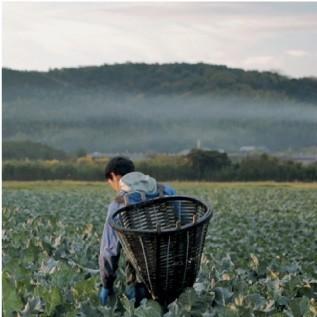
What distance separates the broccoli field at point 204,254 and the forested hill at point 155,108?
551mm

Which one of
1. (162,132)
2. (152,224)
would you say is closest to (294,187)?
(162,132)

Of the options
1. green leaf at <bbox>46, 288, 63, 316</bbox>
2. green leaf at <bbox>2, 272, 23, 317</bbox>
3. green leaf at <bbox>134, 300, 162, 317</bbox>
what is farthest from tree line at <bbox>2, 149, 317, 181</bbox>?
green leaf at <bbox>134, 300, 162, 317</bbox>

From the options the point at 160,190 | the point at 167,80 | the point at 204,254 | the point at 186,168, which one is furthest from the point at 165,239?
the point at 186,168

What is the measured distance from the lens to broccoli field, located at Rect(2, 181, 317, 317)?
4.03m

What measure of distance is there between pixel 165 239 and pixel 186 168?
4.46 m

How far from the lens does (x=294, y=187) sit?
8.98m

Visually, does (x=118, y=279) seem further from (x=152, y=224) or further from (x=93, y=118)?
(x=93, y=118)

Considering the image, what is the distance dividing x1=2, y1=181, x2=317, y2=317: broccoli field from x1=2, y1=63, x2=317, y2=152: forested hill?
551 millimetres

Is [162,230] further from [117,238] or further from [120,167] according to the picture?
[120,167]

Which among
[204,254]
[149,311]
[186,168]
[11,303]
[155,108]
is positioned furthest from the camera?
[186,168]

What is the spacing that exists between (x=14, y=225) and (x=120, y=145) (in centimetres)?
104

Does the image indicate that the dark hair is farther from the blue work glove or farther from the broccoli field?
the blue work glove

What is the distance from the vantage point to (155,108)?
8195mm

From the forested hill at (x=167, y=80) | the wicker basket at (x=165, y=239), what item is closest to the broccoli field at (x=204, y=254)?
the wicker basket at (x=165, y=239)
